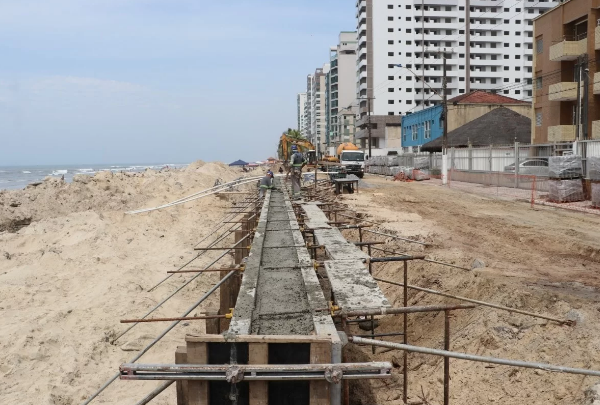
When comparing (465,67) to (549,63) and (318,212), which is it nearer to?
(549,63)

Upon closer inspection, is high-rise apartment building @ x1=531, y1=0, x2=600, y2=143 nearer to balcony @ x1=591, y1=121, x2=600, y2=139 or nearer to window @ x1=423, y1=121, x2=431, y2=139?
balcony @ x1=591, y1=121, x2=600, y2=139

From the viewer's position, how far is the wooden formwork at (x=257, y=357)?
380 cm

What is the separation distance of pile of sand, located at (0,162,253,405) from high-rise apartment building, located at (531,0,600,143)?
78.3ft

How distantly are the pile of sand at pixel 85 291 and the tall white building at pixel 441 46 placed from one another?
70.7 meters

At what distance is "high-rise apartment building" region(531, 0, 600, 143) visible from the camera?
3139cm

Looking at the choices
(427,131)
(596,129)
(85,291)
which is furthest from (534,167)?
(427,131)

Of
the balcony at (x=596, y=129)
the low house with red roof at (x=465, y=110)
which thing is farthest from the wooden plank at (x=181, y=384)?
the low house with red roof at (x=465, y=110)

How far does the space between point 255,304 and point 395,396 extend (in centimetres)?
247

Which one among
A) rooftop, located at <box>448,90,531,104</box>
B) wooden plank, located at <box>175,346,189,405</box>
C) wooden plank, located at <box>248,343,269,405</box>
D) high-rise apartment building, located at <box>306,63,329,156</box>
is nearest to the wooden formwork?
wooden plank, located at <box>248,343,269,405</box>

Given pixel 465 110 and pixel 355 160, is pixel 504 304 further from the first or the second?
pixel 465 110

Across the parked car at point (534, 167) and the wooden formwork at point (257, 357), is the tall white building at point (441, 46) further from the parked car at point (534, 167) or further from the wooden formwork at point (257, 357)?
the wooden formwork at point (257, 357)

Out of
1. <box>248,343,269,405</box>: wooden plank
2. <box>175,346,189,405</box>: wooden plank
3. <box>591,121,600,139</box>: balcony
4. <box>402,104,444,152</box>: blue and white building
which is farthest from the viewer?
<box>402,104,444,152</box>: blue and white building

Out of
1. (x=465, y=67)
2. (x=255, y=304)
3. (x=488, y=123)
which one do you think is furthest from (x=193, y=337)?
(x=465, y=67)

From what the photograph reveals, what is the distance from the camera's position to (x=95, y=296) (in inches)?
463
